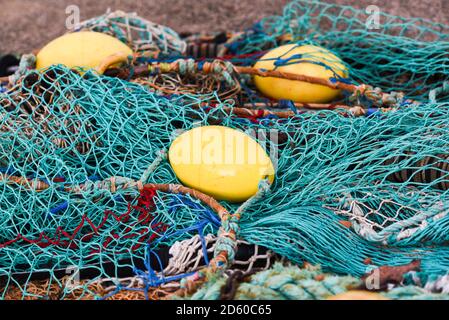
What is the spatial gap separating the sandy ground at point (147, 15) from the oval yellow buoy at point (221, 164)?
155cm

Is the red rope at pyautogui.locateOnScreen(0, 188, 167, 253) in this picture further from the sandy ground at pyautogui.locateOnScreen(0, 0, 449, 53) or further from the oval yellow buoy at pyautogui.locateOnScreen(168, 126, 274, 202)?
the sandy ground at pyautogui.locateOnScreen(0, 0, 449, 53)

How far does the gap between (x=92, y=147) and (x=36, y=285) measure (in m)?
0.50

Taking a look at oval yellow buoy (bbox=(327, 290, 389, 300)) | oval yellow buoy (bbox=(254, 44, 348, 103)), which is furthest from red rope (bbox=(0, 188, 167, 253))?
oval yellow buoy (bbox=(254, 44, 348, 103))

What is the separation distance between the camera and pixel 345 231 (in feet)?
6.75

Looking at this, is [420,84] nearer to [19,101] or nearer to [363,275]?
[363,275]

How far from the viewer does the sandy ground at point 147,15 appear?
361 cm

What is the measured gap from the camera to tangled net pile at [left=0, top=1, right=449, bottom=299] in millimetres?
1971

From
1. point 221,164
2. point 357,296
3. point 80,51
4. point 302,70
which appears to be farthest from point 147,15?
point 357,296

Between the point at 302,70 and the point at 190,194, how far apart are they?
906 mm

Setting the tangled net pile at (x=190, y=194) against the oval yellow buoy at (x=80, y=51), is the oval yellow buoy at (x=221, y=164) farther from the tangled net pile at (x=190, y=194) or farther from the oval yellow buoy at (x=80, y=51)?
the oval yellow buoy at (x=80, y=51)

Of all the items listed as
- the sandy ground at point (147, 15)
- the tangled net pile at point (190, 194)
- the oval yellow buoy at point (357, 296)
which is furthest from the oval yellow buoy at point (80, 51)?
the oval yellow buoy at point (357, 296)

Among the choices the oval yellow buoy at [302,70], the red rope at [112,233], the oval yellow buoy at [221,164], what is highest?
the oval yellow buoy at [302,70]

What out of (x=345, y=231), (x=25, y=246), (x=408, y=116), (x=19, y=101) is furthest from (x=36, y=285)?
(x=408, y=116)

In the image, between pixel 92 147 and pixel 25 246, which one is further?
pixel 92 147
